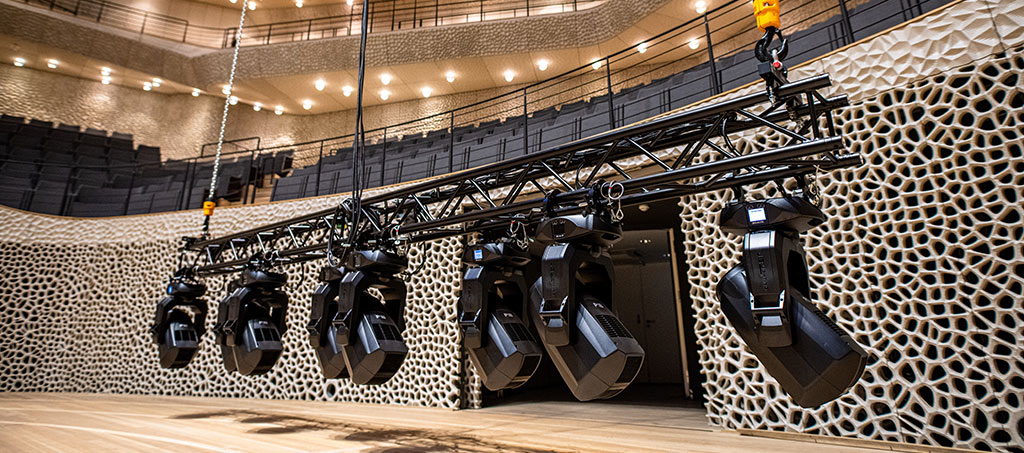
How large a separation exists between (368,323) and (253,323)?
4.24 ft

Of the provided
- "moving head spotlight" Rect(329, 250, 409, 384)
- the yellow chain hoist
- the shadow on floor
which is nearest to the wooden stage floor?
the shadow on floor

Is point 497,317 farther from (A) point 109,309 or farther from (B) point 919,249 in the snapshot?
(A) point 109,309

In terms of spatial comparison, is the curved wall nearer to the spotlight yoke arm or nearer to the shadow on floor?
the shadow on floor

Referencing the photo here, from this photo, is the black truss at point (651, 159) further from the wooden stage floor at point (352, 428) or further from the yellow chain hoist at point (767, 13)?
the wooden stage floor at point (352, 428)

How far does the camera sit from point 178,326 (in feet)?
12.5

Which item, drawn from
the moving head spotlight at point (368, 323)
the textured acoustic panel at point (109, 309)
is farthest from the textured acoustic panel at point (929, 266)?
the textured acoustic panel at point (109, 309)

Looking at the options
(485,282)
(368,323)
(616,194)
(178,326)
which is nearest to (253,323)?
(178,326)

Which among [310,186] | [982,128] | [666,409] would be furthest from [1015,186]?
[310,186]

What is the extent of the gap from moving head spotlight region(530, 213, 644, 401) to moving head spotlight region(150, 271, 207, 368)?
330 cm

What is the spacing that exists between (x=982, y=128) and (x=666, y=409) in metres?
3.70

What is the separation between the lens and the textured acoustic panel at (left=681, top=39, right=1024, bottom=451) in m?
2.85

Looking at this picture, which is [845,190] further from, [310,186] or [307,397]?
[310,186]

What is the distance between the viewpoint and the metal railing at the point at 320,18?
34.9ft

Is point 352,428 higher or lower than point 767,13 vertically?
lower
